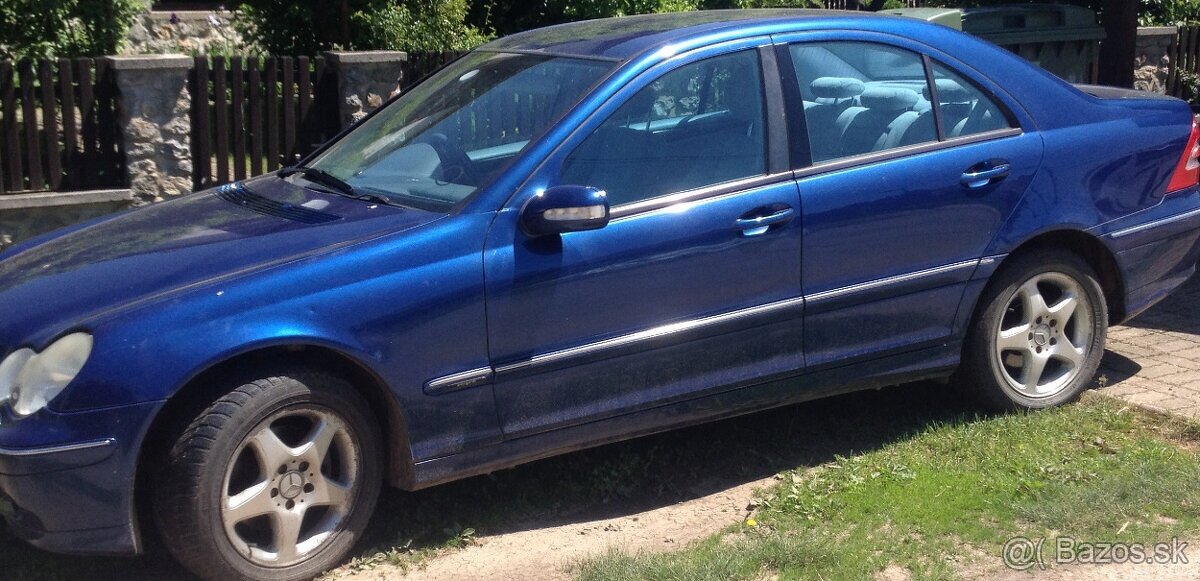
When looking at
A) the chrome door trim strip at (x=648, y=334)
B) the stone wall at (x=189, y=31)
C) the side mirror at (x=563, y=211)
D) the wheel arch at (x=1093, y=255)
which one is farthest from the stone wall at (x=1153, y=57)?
the side mirror at (x=563, y=211)

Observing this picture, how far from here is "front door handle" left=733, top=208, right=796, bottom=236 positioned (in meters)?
4.33

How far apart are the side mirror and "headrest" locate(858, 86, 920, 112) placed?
54.5 inches

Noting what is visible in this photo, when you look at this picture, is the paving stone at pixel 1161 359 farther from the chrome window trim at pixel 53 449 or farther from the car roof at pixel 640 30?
the chrome window trim at pixel 53 449

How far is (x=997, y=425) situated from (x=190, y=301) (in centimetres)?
309

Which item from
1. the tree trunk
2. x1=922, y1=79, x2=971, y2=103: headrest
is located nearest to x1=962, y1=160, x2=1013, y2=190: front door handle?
x1=922, y1=79, x2=971, y2=103: headrest

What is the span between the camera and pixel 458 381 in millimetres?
3924

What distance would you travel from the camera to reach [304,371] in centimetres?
375

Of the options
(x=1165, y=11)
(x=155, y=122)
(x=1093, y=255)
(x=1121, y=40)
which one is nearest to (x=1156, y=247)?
(x=1093, y=255)

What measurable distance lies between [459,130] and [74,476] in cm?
179

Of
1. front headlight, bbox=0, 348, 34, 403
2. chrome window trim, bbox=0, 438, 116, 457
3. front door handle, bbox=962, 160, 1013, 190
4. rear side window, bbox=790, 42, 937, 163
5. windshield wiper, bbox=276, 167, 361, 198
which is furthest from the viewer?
front door handle, bbox=962, 160, 1013, 190

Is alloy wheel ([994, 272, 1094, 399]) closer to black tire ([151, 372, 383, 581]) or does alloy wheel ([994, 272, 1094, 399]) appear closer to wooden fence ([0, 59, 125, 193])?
black tire ([151, 372, 383, 581])

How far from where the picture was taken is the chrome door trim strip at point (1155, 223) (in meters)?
5.14

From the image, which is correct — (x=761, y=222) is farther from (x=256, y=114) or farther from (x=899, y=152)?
(x=256, y=114)

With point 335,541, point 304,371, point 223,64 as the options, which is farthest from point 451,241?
point 223,64
